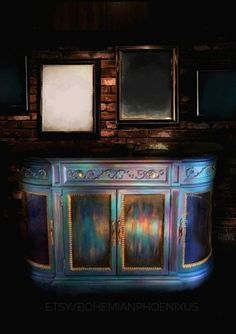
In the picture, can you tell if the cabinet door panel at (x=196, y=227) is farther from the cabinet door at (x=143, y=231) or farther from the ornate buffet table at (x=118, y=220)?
the cabinet door at (x=143, y=231)

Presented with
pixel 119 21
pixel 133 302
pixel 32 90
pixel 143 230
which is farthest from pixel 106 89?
pixel 133 302

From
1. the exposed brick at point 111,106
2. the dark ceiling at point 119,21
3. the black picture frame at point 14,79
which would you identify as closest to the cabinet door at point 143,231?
the exposed brick at point 111,106

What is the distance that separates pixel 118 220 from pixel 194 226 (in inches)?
26.1

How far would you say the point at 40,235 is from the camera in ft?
9.07

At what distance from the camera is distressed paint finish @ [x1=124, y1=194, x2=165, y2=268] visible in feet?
8.81

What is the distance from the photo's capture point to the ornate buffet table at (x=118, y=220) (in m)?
2.65

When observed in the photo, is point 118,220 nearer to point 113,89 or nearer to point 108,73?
point 113,89

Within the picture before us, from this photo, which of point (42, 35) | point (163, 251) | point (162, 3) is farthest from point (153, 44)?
point (163, 251)

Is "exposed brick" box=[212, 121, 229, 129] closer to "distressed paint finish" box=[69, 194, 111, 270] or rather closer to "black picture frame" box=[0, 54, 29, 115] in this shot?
"distressed paint finish" box=[69, 194, 111, 270]

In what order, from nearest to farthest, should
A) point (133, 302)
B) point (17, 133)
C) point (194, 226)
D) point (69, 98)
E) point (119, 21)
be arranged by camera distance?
1. point (133, 302)
2. point (194, 226)
3. point (119, 21)
4. point (69, 98)
5. point (17, 133)

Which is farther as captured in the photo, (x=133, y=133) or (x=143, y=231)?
(x=133, y=133)

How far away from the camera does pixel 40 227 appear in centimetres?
275

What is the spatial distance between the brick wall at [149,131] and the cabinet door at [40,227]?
709 millimetres

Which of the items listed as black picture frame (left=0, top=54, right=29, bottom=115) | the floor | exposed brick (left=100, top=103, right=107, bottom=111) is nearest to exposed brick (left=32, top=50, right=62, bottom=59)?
black picture frame (left=0, top=54, right=29, bottom=115)
